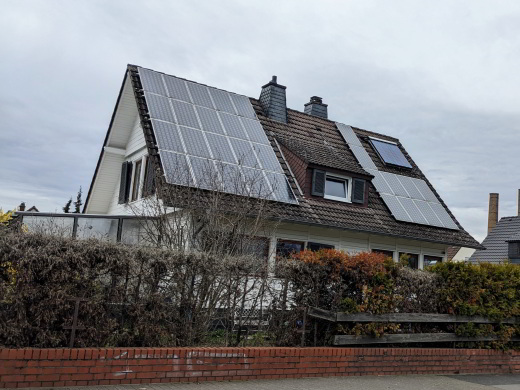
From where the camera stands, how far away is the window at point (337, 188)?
18.8m

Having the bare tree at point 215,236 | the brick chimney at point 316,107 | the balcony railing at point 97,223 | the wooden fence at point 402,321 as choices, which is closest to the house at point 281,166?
the bare tree at point 215,236

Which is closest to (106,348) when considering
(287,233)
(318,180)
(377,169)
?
(287,233)

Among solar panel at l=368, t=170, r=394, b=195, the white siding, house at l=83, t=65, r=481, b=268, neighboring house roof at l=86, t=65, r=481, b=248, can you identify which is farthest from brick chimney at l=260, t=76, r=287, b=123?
the white siding

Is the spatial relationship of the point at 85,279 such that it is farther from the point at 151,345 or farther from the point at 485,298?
the point at 485,298

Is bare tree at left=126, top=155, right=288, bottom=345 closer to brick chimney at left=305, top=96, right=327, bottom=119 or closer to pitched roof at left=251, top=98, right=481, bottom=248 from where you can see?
pitched roof at left=251, top=98, right=481, bottom=248

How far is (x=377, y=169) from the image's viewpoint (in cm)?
2170

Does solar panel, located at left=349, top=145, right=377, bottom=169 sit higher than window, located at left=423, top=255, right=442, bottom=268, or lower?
higher

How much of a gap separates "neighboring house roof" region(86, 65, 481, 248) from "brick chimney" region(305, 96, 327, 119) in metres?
2.40

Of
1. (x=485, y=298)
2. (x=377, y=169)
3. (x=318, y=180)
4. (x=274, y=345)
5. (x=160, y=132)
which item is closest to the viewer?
(x=274, y=345)

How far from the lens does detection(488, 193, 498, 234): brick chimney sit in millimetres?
55469

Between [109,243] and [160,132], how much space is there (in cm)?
817

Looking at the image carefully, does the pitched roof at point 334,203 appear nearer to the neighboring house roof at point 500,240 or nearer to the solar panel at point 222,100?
the solar panel at point 222,100

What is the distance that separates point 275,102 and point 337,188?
14.9 ft

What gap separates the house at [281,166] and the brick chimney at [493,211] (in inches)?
1418
